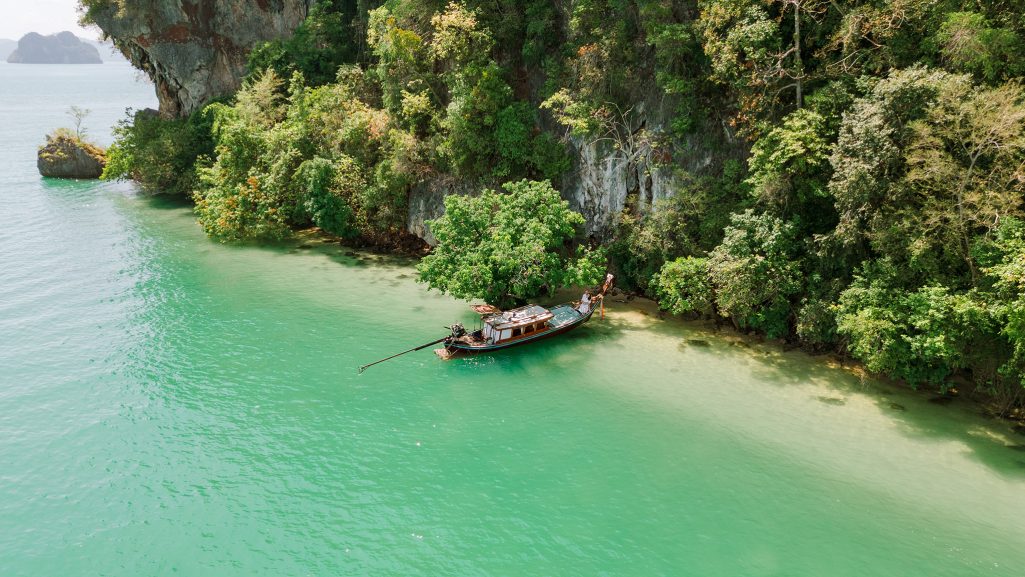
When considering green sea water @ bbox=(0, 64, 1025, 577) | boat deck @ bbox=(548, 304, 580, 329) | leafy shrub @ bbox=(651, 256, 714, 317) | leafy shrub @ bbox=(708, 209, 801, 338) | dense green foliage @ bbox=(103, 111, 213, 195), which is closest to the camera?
green sea water @ bbox=(0, 64, 1025, 577)

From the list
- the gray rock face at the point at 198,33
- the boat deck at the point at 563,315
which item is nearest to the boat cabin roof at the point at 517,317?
the boat deck at the point at 563,315

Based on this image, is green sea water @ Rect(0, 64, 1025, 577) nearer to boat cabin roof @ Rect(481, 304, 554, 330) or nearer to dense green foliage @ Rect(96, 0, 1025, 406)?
boat cabin roof @ Rect(481, 304, 554, 330)

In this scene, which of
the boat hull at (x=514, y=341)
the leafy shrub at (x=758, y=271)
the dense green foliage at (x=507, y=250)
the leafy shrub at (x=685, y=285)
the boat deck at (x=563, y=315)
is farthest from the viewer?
the dense green foliage at (x=507, y=250)

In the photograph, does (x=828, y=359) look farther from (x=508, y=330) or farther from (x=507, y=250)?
(x=507, y=250)

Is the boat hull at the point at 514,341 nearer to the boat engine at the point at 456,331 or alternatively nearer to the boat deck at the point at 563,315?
the boat deck at the point at 563,315

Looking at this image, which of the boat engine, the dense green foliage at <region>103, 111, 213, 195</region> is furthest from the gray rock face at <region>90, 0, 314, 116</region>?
the boat engine
